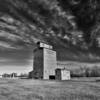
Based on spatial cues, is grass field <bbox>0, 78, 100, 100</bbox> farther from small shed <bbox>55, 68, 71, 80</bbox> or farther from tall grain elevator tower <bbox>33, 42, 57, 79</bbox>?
tall grain elevator tower <bbox>33, 42, 57, 79</bbox>

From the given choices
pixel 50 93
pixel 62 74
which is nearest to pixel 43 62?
pixel 62 74

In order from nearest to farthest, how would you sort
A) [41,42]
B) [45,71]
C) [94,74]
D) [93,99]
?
[93,99] → [45,71] → [41,42] → [94,74]

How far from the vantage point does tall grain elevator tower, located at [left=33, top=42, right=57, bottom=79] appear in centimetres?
7625

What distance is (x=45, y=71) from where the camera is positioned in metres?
76.6

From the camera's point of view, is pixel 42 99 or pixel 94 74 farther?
pixel 94 74

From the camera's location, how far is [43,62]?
78062 mm

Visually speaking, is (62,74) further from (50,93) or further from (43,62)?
(50,93)

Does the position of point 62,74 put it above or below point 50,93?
below

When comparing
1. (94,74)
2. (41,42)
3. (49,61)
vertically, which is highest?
(41,42)

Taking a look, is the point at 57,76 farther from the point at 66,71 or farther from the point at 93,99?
the point at 93,99

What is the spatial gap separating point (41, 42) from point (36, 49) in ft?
22.0

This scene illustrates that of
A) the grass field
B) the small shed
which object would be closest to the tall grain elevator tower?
the small shed

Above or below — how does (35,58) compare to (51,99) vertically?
above

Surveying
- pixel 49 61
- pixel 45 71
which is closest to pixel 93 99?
pixel 45 71
